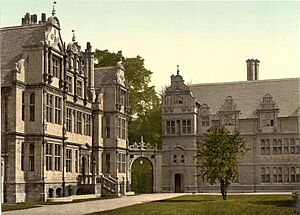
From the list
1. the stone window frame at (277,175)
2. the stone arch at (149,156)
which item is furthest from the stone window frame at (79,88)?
the stone window frame at (277,175)

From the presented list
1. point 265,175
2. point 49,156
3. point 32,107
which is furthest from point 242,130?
point 32,107

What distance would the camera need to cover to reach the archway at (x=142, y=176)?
2420cm

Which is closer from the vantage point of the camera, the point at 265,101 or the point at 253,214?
the point at 253,214

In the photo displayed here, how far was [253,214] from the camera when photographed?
527 inches

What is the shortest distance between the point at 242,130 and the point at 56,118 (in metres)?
9.30

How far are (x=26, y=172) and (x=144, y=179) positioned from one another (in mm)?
7138

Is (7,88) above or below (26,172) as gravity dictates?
above

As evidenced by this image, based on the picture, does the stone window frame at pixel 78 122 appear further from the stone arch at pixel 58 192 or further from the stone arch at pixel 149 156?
the stone arch at pixel 58 192

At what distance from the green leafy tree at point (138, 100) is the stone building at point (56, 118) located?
49 centimetres

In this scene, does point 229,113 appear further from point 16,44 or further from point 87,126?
point 16,44

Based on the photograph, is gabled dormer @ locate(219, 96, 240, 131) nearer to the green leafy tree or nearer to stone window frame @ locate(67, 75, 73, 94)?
the green leafy tree

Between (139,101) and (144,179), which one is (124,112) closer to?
(139,101)

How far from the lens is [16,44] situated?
20031mm

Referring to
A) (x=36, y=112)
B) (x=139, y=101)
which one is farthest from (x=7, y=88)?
(x=139, y=101)
